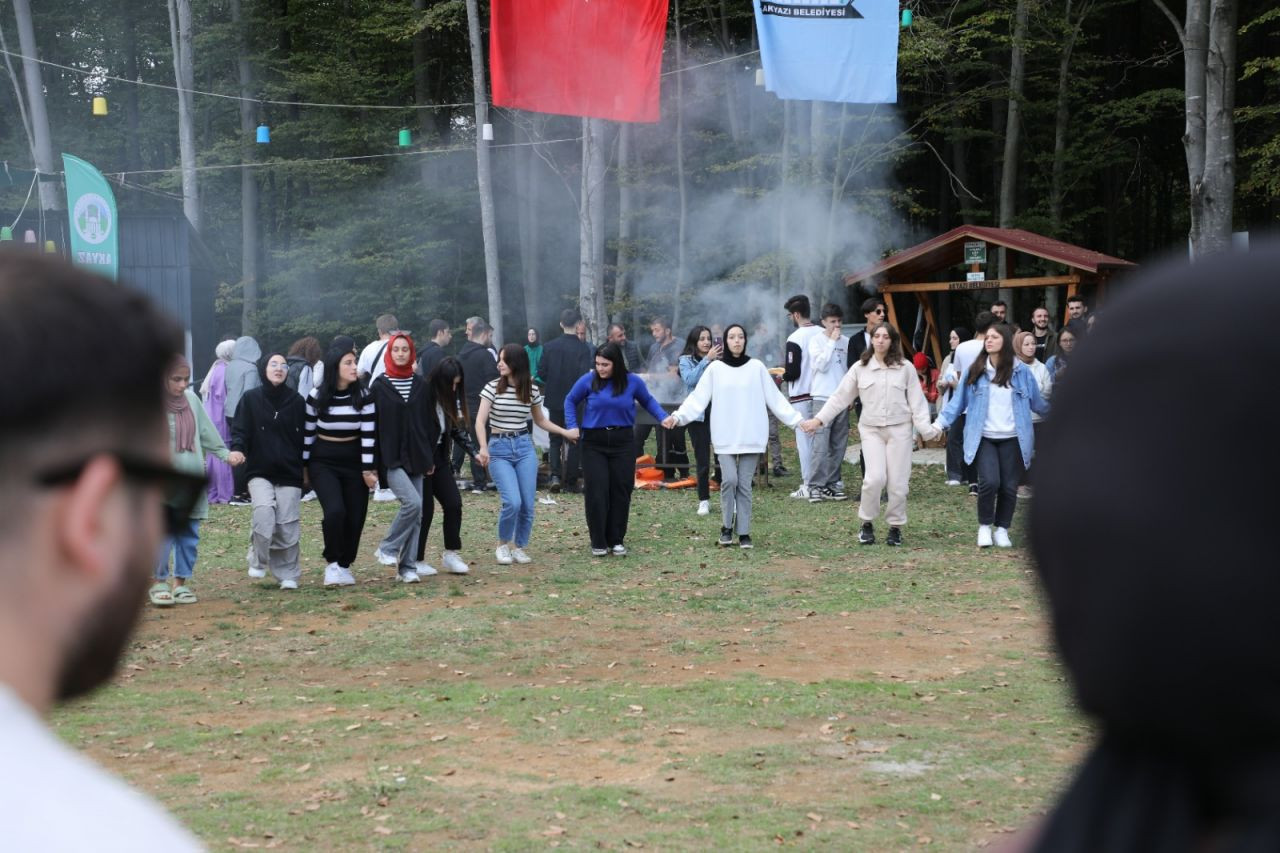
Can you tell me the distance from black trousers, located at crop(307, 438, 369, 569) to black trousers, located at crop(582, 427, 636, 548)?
244 cm

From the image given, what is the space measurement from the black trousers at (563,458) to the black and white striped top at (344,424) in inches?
256

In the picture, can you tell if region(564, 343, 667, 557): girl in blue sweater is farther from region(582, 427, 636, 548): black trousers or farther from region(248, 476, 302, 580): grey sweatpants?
region(248, 476, 302, 580): grey sweatpants

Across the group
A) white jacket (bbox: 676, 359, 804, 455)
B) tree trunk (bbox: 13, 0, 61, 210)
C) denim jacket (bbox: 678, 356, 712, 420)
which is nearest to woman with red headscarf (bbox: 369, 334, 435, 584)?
white jacket (bbox: 676, 359, 804, 455)

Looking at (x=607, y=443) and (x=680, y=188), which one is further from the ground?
(x=680, y=188)

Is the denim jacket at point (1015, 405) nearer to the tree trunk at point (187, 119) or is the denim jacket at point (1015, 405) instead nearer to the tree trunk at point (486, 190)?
the tree trunk at point (486, 190)

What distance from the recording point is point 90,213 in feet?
59.1

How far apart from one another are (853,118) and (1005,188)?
3.68 m

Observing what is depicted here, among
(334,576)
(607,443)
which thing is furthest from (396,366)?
(607,443)

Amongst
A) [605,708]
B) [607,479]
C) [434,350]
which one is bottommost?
[605,708]

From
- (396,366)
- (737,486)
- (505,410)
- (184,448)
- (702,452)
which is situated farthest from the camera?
(702,452)

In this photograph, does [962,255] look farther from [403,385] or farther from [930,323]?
[403,385]

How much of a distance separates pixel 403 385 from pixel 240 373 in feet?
18.6

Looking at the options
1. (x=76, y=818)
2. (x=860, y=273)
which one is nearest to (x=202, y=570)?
(x=76, y=818)

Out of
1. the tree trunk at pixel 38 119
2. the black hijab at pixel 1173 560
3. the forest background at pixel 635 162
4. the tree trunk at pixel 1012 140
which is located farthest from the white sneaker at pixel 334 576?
the tree trunk at pixel 1012 140
